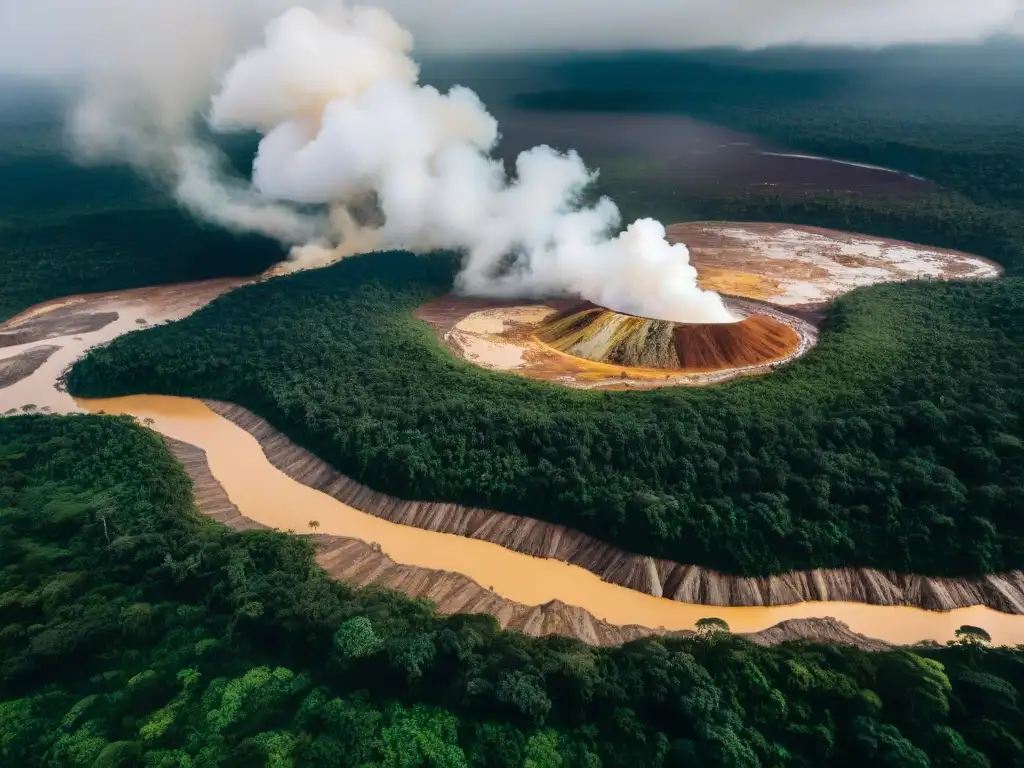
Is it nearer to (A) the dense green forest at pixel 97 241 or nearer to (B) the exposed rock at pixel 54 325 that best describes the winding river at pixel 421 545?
(B) the exposed rock at pixel 54 325

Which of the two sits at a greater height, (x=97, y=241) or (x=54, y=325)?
(x=97, y=241)

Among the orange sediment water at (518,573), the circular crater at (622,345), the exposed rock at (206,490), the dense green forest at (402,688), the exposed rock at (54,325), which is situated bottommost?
the exposed rock at (54,325)

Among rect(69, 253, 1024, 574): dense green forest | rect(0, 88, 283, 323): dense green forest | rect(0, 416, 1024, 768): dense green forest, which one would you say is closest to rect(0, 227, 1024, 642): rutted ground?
rect(69, 253, 1024, 574): dense green forest

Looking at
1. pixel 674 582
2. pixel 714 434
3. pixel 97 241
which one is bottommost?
pixel 674 582

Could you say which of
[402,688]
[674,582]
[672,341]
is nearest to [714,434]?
[674,582]

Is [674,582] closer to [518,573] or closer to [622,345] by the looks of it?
[518,573]

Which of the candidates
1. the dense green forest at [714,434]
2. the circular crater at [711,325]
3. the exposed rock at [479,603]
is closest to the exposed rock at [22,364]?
the dense green forest at [714,434]

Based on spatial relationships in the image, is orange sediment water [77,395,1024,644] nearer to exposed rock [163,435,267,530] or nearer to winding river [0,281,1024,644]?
winding river [0,281,1024,644]
